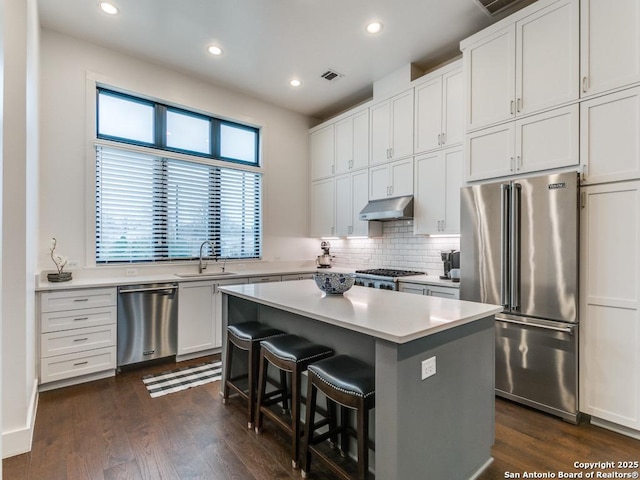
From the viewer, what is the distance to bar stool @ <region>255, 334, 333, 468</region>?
6.88 feet

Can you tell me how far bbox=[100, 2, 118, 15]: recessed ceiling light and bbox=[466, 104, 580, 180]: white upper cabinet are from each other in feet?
11.8

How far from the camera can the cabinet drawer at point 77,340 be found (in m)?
3.13

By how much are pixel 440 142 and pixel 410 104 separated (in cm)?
68

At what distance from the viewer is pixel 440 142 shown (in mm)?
3961

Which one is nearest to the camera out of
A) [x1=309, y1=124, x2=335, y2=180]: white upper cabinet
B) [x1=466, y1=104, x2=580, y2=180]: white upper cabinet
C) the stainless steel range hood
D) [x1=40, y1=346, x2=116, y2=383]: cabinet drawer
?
[x1=466, y1=104, x2=580, y2=180]: white upper cabinet

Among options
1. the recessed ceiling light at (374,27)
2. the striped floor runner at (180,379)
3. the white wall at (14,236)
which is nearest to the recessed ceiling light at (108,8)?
the white wall at (14,236)

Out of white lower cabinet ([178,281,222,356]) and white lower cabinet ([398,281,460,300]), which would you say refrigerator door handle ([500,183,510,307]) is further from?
white lower cabinet ([178,281,222,356])

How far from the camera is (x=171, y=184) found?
4426 millimetres

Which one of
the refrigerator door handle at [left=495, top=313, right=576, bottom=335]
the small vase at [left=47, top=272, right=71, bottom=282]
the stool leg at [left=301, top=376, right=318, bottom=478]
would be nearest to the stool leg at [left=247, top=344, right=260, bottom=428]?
the stool leg at [left=301, top=376, right=318, bottom=478]

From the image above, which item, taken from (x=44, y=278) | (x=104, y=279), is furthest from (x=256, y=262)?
(x=44, y=278)

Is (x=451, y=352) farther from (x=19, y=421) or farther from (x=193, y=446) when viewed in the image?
(x=19, y=421)

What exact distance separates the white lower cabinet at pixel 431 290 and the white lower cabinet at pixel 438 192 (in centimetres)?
72

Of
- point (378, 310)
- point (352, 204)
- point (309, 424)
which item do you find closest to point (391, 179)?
point (352, 204)

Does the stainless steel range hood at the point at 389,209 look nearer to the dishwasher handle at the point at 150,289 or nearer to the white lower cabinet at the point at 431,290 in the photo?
the white lower cabinet at the point at 431,290
